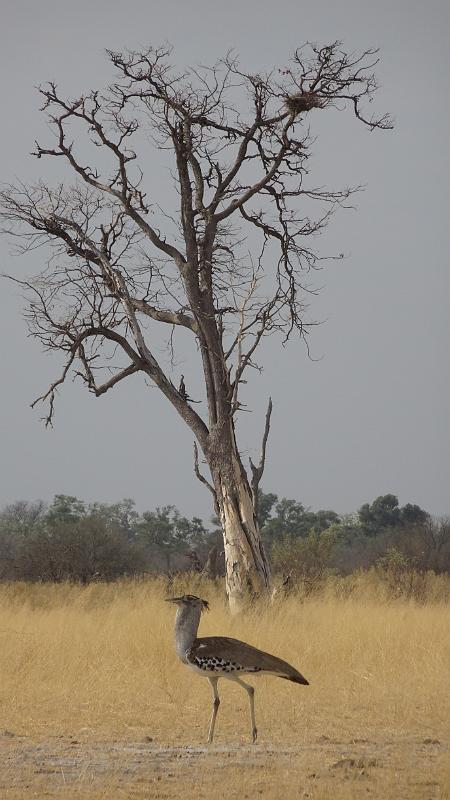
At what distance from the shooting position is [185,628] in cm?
802

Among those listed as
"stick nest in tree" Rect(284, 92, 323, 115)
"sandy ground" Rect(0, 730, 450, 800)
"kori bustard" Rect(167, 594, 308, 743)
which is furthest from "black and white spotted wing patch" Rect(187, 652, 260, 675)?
"stick nest in tree" Rect(284, 92, 323, 115)

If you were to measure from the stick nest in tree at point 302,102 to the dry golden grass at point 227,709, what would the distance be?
7178mm

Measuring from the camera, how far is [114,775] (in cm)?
682

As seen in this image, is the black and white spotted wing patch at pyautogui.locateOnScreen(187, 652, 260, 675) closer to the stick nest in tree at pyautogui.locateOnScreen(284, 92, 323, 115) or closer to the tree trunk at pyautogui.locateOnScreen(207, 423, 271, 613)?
the tree trunk at pyautogui.locateOnScreen(207, 423, 271, 613)

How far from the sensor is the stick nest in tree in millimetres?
16781

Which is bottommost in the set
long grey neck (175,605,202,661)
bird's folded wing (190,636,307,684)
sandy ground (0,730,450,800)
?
sandy ground (0,730,450,800)

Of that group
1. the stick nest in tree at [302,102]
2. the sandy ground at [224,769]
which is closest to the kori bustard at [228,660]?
the sandy ground at [224,769]

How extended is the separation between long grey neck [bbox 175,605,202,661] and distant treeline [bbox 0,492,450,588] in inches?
480

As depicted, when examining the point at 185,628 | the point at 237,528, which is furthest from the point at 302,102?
the point at 185,628

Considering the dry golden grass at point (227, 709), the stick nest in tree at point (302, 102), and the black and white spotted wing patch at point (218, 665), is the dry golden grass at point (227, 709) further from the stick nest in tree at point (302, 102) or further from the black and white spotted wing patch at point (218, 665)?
the stick nest in tree at point (302, 102)

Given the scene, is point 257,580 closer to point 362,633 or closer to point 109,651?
point 362,633

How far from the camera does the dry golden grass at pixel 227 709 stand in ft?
22.0

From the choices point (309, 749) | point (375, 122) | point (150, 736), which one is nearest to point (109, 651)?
point (150, 736)

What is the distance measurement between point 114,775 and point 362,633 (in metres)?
6.94
